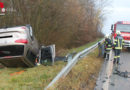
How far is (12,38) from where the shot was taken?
559cm

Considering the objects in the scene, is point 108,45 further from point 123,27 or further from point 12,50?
point 123,27

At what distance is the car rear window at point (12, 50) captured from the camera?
223 inches

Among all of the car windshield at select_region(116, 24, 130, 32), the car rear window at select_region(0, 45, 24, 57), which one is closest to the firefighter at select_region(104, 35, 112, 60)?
the car rear window at select_region(0, 45, 24, 57)

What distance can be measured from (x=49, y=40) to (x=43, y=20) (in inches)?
63.8

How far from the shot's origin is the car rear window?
18.6 ft

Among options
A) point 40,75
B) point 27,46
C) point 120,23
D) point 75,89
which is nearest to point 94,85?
point 75,89

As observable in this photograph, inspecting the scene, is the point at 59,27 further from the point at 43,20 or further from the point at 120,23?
the point at 120,23

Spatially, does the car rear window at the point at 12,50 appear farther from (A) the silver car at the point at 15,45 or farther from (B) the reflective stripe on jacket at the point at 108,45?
(B) the reflective stripe on jacket at the point at 108,45

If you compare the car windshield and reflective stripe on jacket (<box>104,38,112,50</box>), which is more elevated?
the car windshield

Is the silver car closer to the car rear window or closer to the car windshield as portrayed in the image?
the car rear window

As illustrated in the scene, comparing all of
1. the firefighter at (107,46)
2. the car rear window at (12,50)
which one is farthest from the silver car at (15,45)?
the firefighter at (107,46)

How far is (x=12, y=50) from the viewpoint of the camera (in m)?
5.78

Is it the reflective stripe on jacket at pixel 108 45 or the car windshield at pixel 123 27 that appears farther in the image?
the car windshield at pixel 123 27

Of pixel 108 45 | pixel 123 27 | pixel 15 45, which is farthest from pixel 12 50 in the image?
pixel 123 27
